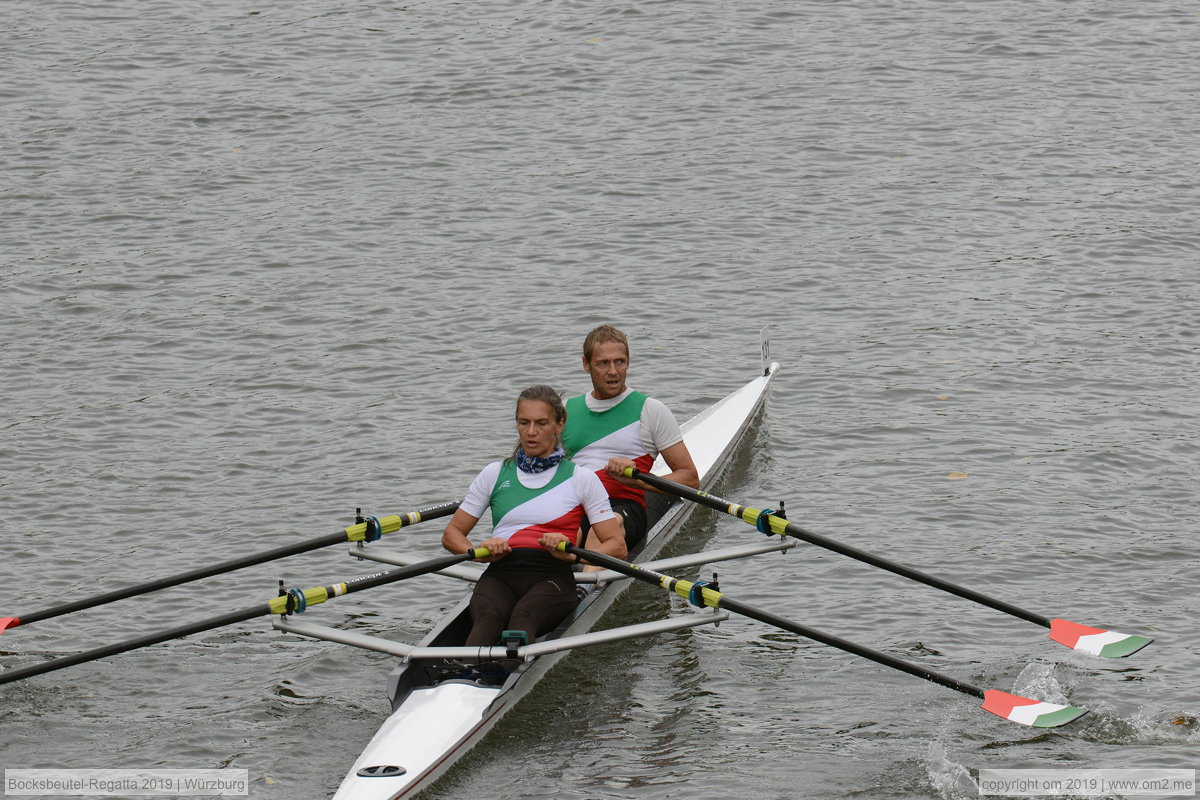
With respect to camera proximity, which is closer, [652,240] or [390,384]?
[390,384]

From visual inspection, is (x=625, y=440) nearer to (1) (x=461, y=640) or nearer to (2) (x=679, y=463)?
(2) (x=679, y=463)

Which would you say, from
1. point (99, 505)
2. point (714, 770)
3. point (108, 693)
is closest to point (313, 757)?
point (108, 693)

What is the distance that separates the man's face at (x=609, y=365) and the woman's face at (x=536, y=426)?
1392mm

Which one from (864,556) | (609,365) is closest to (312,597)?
(609,365)

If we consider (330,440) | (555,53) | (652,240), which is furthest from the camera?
(555,53)

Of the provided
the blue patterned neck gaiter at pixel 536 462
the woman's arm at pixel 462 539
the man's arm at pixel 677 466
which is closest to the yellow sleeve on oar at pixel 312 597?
the woman's arm at pixel 462 539

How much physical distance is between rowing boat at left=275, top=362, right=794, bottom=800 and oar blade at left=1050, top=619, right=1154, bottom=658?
1.98 meters

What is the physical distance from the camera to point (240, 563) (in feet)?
34.6

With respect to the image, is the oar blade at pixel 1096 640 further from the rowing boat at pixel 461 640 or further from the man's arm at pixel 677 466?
the man's arm at pixel 677 466

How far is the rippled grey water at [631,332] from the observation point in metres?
10.1

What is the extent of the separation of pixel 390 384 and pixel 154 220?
20.0 feet

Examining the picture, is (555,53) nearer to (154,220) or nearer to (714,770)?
(154,220)

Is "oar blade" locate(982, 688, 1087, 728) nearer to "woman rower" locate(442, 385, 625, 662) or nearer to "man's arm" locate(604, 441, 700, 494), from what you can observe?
"woman rower" locate(442, 385, 625, 662)

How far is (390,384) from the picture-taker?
1584cm
